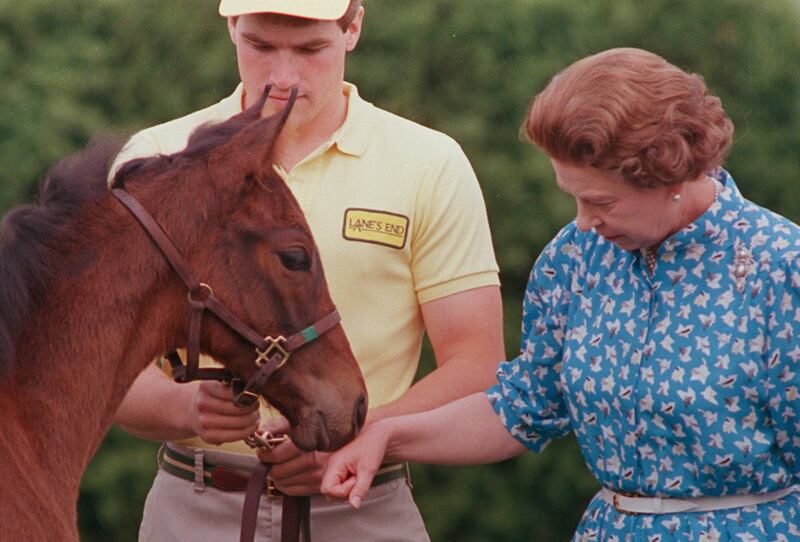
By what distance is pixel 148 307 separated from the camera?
3432 mm

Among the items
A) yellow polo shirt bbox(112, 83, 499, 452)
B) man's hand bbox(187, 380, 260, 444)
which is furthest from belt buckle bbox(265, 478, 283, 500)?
man's hand bbox(187, 380, 260, 444)

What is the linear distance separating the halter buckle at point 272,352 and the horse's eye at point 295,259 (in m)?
0.18

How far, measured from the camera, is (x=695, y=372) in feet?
10.2

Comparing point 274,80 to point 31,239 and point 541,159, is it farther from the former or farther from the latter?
point 541,159

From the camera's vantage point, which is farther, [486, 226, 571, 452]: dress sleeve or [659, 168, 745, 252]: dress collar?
[486, 226, 571, 452]: dress sleeve

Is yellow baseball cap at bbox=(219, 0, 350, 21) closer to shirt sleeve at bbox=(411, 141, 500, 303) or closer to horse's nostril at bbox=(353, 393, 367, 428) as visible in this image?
shirt sleeve at bbox=(411, 141, 500, 303)

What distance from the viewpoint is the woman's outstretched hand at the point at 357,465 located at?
3502mm

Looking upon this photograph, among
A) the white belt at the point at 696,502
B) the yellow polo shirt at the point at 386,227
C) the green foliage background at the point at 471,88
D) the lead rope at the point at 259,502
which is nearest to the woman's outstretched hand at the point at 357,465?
the lead rope at the point at 259,502

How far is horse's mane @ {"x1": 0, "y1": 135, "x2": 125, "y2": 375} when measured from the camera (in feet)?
10.7

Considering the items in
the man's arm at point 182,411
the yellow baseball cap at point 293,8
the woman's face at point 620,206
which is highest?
the yellow baseball cap at point 293,8

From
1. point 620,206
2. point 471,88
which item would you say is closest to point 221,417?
point 620,206

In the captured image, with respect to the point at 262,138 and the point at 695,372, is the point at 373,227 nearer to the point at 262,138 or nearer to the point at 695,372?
the point at 262,138

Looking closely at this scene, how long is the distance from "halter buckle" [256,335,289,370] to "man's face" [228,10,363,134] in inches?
24.3

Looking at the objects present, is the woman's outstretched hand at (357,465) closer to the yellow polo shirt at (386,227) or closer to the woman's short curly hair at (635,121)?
the yellow polo shirt at (386,227)
